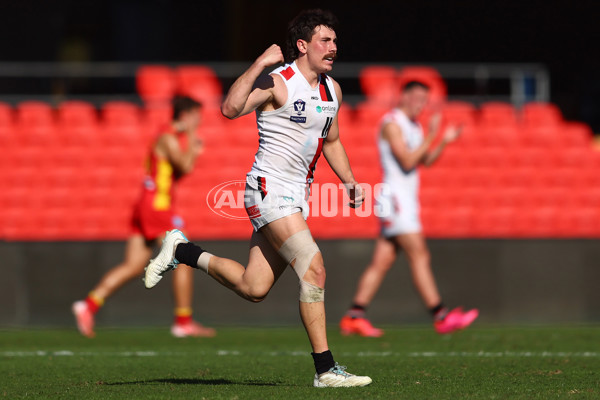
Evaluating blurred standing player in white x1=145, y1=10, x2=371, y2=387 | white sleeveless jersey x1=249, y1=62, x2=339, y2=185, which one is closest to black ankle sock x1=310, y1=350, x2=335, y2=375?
blurred standing player in white x1=145, y1=10, x2=371, y2=387

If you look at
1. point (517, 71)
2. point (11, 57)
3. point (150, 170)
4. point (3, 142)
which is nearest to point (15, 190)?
point (3, 142)

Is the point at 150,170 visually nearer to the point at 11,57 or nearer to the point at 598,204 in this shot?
the point at 598,204

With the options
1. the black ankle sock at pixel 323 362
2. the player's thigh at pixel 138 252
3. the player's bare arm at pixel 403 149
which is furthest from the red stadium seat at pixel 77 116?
the black ankle sock at pixel 323 362

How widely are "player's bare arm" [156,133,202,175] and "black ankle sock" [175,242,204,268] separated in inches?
129

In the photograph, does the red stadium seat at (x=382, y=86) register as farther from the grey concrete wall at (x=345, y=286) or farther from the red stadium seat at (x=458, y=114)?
the grey concrete wall at (x=345, y=286)

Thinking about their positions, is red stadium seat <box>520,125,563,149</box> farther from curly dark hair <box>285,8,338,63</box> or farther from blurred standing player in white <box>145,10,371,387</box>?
curly dark hair <box>285,8,338,63</box>

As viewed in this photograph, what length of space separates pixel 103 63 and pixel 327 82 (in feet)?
39.4

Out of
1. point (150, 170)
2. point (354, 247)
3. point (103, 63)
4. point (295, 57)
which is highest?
point (103, 63)

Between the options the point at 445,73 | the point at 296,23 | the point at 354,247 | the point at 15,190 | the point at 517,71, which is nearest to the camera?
the point at 296,23

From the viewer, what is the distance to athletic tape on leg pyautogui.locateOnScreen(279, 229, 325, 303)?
19.4 feet

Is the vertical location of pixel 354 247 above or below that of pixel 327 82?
below

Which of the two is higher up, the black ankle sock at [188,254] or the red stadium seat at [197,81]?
the red stadium seat at [197,81]

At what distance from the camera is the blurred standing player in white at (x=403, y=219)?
9.67 metres

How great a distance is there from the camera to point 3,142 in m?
12.8
